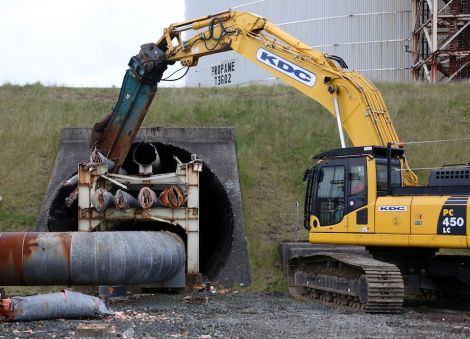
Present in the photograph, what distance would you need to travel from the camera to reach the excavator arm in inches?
674

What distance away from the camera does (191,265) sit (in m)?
18.6

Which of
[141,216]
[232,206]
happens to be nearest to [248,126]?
[232,206]

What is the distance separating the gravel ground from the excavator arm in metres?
3.38

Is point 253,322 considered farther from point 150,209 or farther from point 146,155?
point 146,155

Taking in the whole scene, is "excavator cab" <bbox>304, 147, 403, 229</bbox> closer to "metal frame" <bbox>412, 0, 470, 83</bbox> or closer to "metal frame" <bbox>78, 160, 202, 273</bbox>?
"metal frame" <bbox>78, 160, 202, 273</bbox>

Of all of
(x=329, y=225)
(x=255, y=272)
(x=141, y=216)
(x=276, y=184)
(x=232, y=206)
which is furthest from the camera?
(x=276, y=184)

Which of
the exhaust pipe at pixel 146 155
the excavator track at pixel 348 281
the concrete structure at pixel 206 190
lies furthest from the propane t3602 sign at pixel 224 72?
the excavator track at pixel 348 281

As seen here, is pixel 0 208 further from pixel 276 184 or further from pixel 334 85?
pixel 334 85

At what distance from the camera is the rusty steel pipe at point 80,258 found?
49.6 feet

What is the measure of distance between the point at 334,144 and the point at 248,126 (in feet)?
9.36

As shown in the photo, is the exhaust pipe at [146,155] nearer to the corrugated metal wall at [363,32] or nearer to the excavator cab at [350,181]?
the excavator cab at [350,181]

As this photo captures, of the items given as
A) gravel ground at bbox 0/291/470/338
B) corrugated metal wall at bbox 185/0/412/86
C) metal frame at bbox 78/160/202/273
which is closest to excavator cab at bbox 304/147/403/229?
gravel ground at bbox 0/291/470/338

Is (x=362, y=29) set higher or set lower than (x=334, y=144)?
higher

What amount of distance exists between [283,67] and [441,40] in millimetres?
17857
